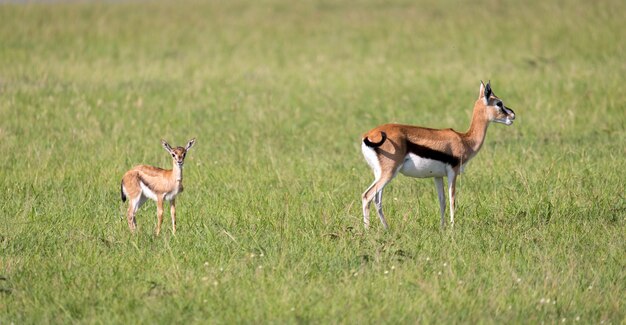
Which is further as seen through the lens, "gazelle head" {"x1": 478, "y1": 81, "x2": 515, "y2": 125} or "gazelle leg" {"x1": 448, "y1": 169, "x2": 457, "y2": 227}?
"gazelle head" {"x1": 478, "y1": 81, "x2": 515, "y2": 125}

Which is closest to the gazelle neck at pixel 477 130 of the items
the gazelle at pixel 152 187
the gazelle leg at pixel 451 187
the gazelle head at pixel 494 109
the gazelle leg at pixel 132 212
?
the gazelle head at pixel 494 109

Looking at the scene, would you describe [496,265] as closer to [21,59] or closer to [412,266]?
[412,266]

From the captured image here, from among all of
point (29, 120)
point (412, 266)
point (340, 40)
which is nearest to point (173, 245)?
point (412, 266)

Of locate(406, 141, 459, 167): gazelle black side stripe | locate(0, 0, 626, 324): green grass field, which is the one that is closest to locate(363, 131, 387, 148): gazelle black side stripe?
locate(406, 141, 459, 167): gazelle black side stripe

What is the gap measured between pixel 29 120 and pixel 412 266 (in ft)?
25.5

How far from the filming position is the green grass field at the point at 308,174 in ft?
22.6

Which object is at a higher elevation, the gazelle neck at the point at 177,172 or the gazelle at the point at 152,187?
the gazelle neck at the point at 177,172

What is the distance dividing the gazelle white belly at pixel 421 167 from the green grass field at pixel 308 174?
1.31ft

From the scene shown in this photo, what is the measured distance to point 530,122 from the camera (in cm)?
1370

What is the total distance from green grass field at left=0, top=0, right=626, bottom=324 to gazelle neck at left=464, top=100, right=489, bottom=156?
21.4 inches

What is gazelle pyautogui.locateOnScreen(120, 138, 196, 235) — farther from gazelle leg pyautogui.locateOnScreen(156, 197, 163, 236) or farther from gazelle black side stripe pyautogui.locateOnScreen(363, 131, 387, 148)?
gazelle black side stripe pyautogui.locateOnScreen(363, 131, 387, 148)

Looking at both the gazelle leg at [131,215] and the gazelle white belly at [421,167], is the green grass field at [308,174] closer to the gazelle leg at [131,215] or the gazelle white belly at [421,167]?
the gazelle leg at [131,215]

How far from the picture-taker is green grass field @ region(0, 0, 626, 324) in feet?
22.6

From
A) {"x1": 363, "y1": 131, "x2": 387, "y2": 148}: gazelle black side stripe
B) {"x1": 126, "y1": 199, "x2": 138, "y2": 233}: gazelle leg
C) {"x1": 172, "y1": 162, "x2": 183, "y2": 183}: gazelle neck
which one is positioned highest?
{"x1": 363, "y1": 131, "x2": 387, "y2": 148}: gazelle black side stripe
